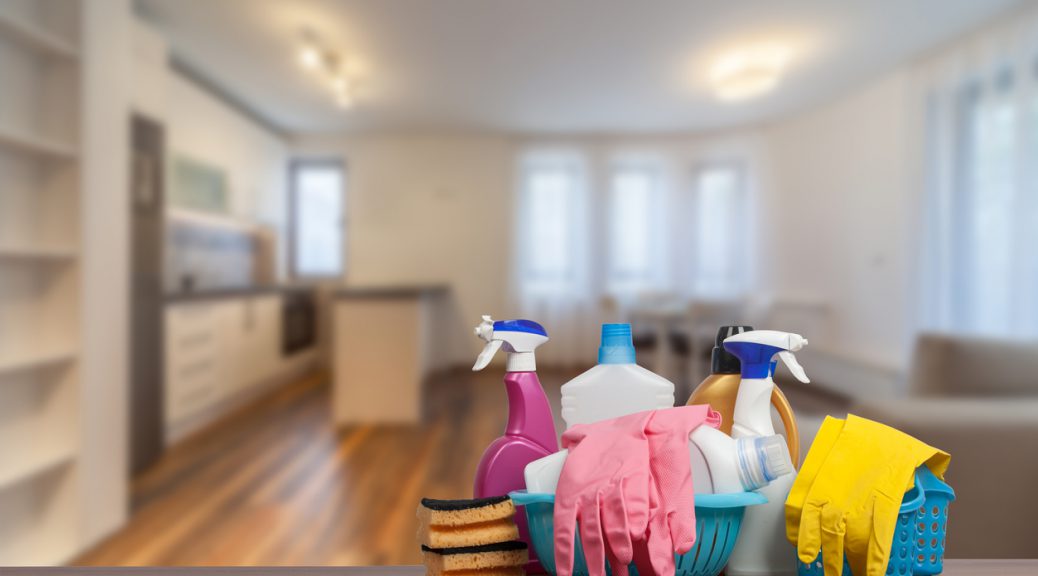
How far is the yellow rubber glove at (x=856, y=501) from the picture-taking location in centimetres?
48

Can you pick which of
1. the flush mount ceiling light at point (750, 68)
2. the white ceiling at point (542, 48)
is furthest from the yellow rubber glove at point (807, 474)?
the flush mount ceiling light at point (750, 68)

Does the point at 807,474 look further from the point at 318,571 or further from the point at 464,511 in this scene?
the point at 318,571

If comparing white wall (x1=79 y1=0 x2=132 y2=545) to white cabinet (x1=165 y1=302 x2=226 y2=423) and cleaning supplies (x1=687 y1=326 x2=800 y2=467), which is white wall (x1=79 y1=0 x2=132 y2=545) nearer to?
white cabinet (x1=165 y1=302 x2=226 y2=423)

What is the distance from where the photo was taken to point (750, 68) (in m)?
4.20

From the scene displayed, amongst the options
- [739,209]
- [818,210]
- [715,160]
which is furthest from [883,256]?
[715,160]

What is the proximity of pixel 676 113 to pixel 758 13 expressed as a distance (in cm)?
219

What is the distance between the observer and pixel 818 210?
5.29 metres

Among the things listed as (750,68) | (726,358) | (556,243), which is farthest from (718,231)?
(726,358)

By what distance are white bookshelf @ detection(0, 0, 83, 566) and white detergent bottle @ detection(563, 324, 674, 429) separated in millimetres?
2266

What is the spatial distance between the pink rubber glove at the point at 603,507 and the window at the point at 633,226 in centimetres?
607

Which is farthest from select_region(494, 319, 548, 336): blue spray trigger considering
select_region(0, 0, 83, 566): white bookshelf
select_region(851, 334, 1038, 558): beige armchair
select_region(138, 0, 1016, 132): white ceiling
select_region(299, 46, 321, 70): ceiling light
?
select_region(299, 46, 321, 70): ceiling light

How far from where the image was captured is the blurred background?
2.16m

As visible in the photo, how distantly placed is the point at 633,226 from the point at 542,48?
2.81 metres

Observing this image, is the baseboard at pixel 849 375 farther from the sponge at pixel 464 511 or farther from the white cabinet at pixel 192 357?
the sponge at pixel 464 511
